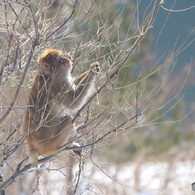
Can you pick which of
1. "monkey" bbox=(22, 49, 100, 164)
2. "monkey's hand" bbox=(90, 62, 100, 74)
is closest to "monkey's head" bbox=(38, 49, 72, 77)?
"monkey" bbox=(22, 49, 100, 164)

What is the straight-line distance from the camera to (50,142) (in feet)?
15.9

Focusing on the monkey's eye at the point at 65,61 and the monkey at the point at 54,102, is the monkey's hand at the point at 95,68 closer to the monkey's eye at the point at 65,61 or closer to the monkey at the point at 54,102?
the monkey at the point at 54,102

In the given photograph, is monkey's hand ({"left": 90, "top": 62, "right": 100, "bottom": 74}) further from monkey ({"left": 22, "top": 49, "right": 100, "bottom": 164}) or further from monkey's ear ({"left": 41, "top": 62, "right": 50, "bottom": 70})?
monkey's ear ({"left": 41, "top": 62, "right": 50, "bottom": 70})

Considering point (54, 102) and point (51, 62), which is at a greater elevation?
point (51, 62)

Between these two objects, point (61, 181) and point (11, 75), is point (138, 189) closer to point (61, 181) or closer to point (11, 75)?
point (61, 181)

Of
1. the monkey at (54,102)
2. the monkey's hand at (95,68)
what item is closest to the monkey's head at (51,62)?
the monkey at (54,102)

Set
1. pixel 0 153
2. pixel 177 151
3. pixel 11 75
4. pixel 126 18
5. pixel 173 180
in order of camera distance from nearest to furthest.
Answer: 1. pixel 0 153
2. pixel 11 75
3. pixel 126 18
4. pixel 173 180
5. pixel 177 151

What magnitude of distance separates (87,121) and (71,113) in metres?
0.67

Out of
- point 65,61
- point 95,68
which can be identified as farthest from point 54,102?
point 95,68

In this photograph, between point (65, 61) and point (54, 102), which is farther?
point (65, 61)

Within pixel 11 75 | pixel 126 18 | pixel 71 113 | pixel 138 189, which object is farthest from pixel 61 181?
pixel 11 75

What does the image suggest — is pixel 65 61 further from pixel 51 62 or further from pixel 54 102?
pixel 54 102

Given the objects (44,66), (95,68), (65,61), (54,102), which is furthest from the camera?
(44,66)

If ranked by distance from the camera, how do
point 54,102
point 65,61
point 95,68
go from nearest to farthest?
point 95,68 → point 54,102 → point 65,61
